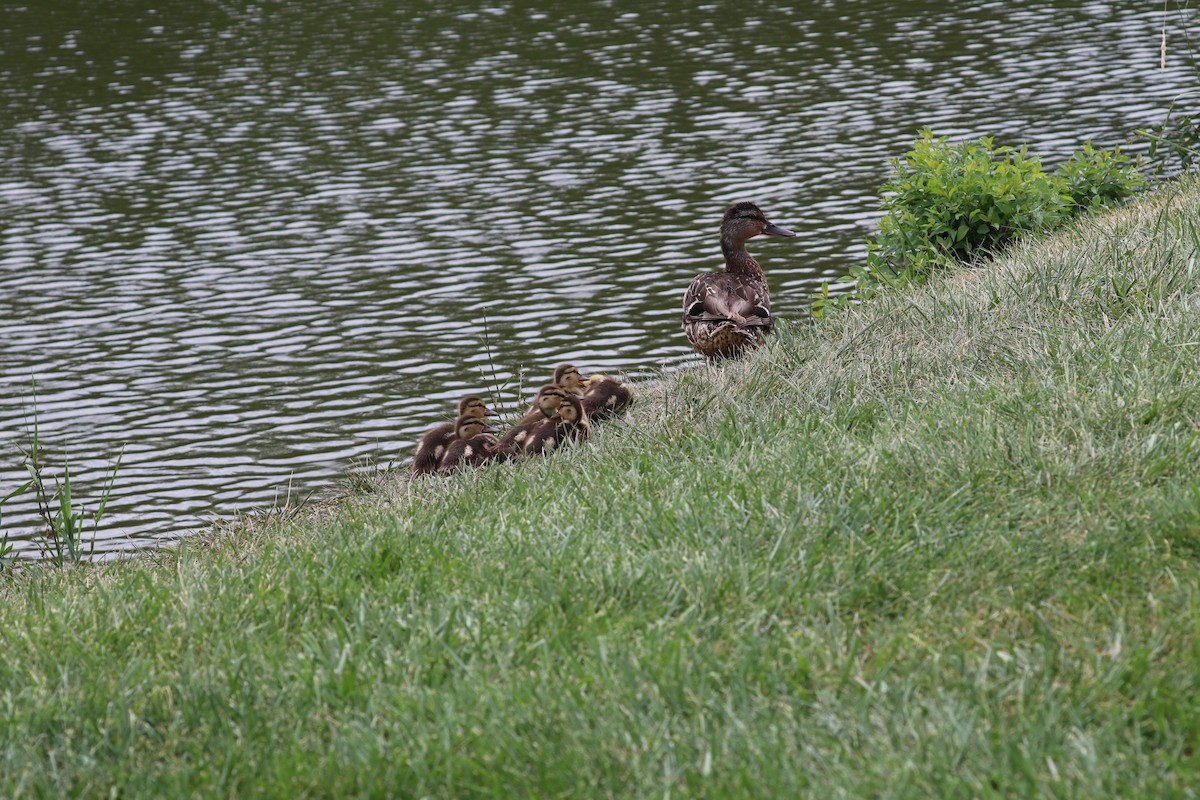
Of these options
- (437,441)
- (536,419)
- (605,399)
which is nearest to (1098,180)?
(605,399)

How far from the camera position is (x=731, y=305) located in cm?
887

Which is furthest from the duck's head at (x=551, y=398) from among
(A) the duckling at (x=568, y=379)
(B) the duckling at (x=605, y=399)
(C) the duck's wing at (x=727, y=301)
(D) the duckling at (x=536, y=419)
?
(C) the duck's wing at (x=727, y=301)

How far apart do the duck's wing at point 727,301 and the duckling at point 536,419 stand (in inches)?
55.4

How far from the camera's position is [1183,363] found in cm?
529

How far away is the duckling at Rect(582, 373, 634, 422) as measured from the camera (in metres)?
7.65

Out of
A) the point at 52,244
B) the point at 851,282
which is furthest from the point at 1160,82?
the point at 52,244

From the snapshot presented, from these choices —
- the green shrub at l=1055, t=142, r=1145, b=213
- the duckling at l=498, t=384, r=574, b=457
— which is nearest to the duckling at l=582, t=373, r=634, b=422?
the duckling at l=498, t=384, r=574, b=457

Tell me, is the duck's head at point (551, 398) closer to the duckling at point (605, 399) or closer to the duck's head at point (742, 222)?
the duckling at point (605, 399)

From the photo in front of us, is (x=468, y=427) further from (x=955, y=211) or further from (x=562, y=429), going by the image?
(x=955, y=211)

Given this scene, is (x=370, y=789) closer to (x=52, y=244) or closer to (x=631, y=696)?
(x=631, y=696)

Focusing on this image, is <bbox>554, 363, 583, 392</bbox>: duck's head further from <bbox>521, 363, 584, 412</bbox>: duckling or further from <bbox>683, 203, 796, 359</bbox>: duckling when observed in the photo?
<bbox>683, 203, 796, 359</bbox>: duckling

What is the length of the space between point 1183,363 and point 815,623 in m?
2.28

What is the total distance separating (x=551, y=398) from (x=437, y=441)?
2.62 ft

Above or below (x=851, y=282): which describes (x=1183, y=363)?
above
